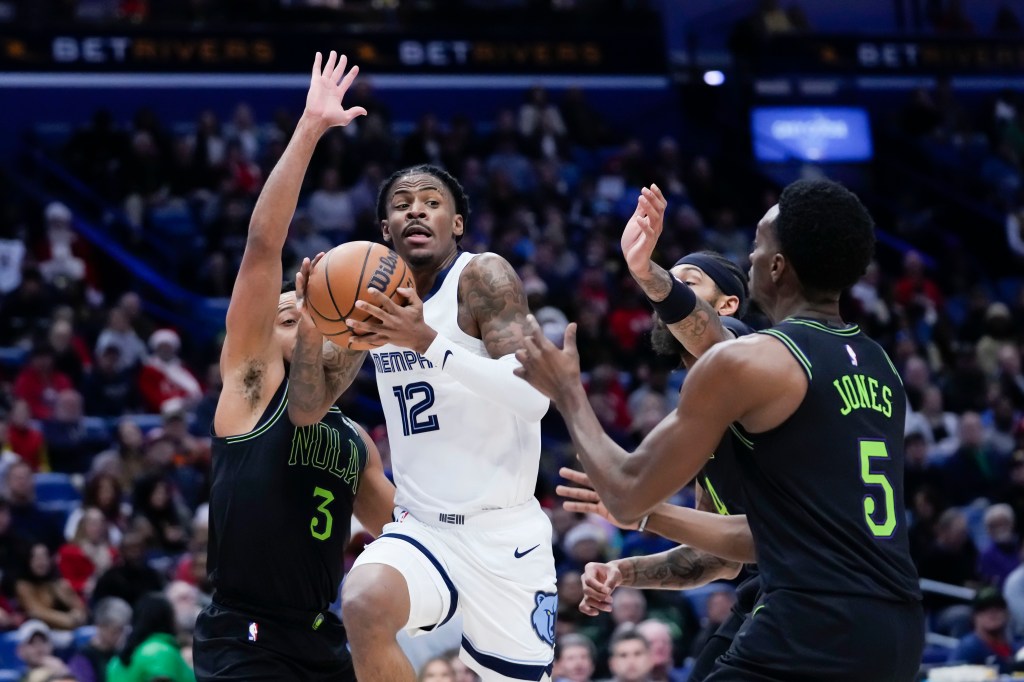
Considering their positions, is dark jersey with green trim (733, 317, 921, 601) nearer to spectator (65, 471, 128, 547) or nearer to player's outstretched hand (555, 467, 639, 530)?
player's outstretched hand (555, 467, 639, 530)

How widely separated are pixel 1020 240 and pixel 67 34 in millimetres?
13259

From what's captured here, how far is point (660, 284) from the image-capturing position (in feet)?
17.9

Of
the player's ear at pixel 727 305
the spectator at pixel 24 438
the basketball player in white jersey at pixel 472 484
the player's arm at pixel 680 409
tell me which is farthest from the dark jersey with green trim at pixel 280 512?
the spectator at pixel 24 438

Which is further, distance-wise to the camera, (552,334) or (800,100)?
(800,100)

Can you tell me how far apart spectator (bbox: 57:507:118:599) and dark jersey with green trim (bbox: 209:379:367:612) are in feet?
19.2

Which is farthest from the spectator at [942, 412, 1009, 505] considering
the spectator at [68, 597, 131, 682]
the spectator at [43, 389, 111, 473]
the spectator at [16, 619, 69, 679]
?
the spectator at [16, 619, 69, 679]

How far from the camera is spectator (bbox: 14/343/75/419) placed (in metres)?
13.6

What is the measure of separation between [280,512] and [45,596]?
588cm

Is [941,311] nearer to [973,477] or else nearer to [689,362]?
[973,477]

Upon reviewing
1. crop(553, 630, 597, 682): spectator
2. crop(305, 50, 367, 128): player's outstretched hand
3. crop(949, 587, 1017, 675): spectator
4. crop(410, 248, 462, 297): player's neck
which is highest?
crop(305, 50, 367, 128): player's outstretched hand

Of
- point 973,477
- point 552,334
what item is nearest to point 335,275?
point 552,334

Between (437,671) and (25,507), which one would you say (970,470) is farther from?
(25,507)

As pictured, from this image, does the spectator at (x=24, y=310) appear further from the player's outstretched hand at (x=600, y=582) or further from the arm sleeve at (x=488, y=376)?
the player's outstretched hand at (x=600, y=582)

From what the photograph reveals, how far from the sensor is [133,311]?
14.9 m
